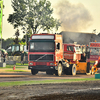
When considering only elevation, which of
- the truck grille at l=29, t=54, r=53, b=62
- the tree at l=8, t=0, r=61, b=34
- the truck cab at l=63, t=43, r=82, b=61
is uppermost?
the tree at l=8, t=0, r=61, b=34

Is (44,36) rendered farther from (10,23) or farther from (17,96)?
(10,23)

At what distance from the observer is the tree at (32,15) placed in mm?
70562

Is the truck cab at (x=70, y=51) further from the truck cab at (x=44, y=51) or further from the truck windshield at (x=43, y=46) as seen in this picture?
the truck windshield at (x=43, y=46)

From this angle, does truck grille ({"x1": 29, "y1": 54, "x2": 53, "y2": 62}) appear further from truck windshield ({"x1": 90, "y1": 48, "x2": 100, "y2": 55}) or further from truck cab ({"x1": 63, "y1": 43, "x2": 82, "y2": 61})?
truck windshield ({"x1": 90, "y1": 48, "x2": 100, "y2": 55})

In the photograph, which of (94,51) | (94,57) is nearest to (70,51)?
(94,57)

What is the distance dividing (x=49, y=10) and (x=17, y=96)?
59.7 metres

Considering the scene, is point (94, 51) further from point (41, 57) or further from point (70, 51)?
point (41, 57)

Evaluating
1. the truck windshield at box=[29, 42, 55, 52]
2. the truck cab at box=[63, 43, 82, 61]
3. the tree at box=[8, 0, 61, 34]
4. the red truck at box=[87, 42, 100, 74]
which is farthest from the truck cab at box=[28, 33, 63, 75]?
the tree at box=[8, 0, 61, 34]

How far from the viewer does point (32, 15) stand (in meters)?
70.6

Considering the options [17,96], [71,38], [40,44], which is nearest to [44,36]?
[40,44]

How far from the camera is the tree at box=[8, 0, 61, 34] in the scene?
7056 cm

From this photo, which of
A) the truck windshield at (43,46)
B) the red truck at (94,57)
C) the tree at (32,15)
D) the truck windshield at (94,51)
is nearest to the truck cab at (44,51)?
the truck windshield at (43,46)

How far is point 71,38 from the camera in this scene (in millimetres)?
101500

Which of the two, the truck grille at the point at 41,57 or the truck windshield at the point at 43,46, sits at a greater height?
the truck windshield at the point at 43,46
